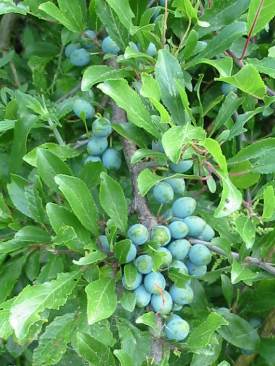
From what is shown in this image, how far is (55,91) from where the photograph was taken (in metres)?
1.38

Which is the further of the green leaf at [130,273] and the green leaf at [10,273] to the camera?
the green leaf at [10,273]

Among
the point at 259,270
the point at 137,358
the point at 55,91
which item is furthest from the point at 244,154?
the point at 55,91

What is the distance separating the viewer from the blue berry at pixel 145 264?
0.94 meters

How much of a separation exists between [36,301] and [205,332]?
0.82 feet

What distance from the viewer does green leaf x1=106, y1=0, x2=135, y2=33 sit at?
0.97 m

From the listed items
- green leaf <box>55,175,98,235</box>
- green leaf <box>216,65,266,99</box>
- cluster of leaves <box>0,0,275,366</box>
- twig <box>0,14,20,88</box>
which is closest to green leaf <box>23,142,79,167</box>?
cluster of leaves <box>0,0,275,366</box>

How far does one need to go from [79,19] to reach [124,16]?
0.13m

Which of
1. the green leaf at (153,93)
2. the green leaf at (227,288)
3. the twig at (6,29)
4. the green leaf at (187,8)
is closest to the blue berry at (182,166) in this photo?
the green leaf at (153,93)

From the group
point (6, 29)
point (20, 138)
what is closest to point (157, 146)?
point (20, 138)

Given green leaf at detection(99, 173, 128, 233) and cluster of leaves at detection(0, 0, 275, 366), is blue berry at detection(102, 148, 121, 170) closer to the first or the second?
cluster of leaves at detection(0, 0, 275, 366)

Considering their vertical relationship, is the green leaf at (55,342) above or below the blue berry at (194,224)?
below

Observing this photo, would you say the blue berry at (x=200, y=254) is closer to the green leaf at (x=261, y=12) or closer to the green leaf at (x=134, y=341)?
the green leaf at (x=134, y=341)

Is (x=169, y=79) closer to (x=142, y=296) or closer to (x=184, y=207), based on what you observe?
(x=184, y=207)

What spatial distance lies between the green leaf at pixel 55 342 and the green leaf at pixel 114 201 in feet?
0.59
